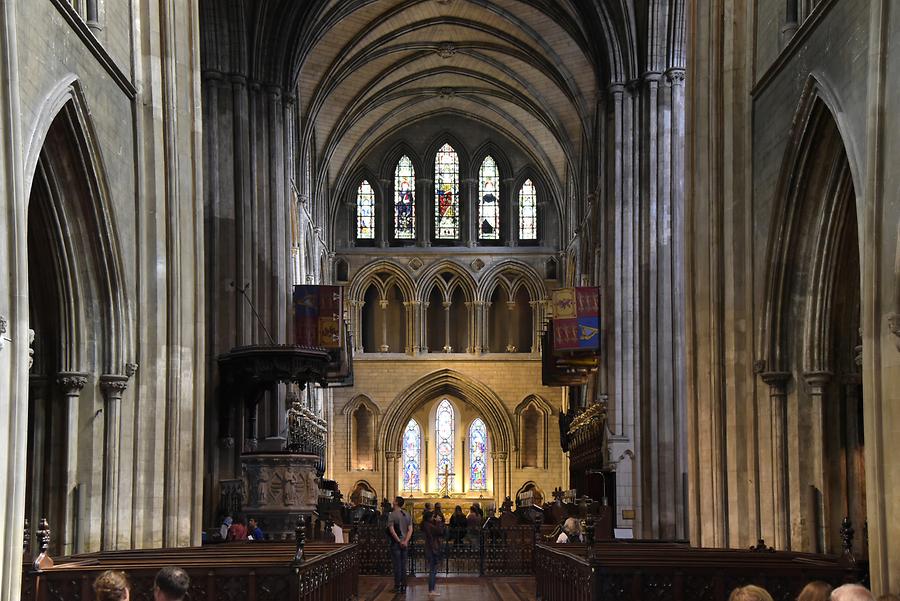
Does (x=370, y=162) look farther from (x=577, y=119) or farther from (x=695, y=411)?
(x=695, y=411)

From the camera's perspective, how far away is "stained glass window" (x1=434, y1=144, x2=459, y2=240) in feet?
140

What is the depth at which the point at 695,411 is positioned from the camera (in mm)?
16812

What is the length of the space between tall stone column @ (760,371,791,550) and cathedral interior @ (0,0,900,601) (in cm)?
3

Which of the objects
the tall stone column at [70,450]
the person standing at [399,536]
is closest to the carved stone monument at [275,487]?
the person standing at [399,536]

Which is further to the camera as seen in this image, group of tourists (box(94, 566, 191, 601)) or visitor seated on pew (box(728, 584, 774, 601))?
group of tourists (box(94, 566, 191, 601))

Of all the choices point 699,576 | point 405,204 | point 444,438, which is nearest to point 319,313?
point 405,204

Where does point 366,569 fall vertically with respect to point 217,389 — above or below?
below

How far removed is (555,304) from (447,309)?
14.2 m

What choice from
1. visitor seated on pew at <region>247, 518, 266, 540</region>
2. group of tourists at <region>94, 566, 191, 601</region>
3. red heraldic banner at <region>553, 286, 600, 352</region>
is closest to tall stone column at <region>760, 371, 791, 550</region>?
visitor seated on pew at <region>247, 518, 266, 540</region>

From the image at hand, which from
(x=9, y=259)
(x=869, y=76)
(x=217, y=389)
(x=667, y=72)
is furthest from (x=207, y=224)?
(x=869, y=76)

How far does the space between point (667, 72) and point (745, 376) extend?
485 inches

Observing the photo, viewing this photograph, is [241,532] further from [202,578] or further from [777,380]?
[202,578]

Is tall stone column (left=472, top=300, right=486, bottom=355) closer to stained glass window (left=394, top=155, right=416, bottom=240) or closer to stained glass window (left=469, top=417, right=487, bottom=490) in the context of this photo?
stained glass window (left=469, top=417, right=487, bottom=490)

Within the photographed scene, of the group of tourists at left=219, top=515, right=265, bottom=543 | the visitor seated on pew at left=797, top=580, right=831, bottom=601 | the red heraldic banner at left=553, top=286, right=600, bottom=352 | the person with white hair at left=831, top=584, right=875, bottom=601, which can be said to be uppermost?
the red heraldic banner at left=553, top=286, right=600, bottom=352
